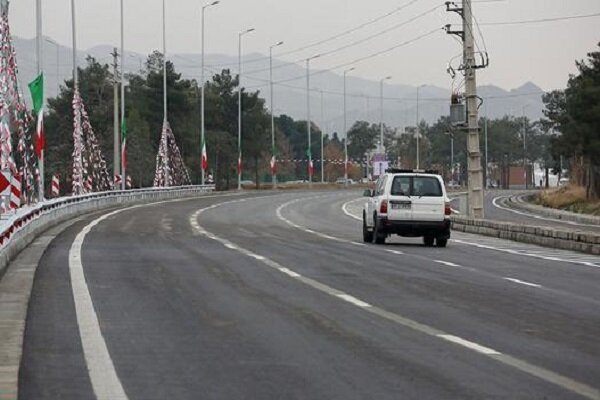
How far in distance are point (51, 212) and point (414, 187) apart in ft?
44.8

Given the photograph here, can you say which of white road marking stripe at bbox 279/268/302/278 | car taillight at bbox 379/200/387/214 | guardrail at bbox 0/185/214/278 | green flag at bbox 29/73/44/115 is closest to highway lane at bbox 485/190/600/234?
car taillight at bbox 379/200/387/214

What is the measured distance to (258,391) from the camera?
30.3 feet

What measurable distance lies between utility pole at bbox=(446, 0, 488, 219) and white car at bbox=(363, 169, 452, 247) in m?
9.94

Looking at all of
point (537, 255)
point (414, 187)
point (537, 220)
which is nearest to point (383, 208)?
point (414, 187)

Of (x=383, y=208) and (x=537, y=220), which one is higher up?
(x=383, y=208)

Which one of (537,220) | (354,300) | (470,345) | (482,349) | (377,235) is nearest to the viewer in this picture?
(482,349)

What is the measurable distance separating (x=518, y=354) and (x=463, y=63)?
31.9 meters

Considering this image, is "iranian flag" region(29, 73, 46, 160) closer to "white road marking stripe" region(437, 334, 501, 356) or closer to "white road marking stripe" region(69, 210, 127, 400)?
"white road marking stripe" region(69, 210, 127, 400)

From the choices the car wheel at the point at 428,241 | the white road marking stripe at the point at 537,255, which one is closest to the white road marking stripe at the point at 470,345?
the white road marking stripe at the point at 537,255

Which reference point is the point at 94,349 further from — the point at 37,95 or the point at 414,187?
the point at 37,95

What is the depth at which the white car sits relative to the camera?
31219mm

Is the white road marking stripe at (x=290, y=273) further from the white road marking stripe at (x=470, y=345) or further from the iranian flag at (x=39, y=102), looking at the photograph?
the iranian flag at (x=39, y=102)

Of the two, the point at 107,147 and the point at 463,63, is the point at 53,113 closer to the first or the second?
the point at 107,147

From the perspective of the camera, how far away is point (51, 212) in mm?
39719
